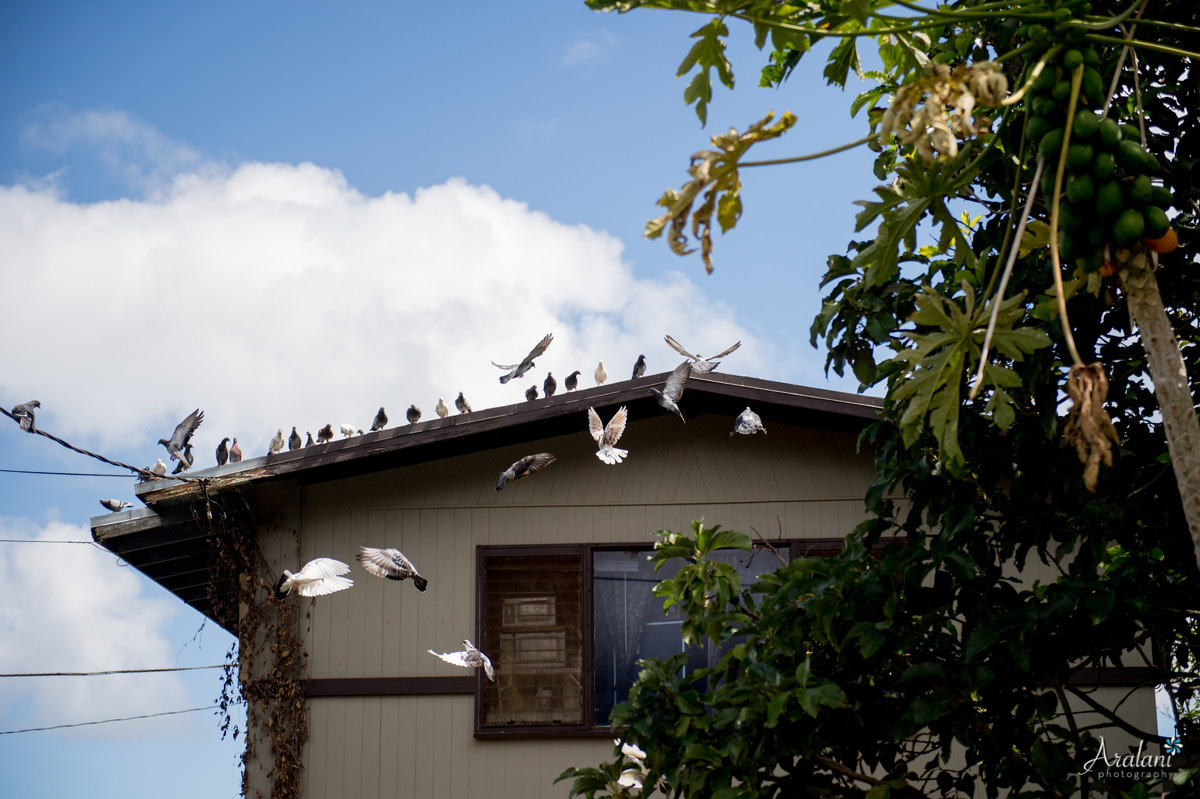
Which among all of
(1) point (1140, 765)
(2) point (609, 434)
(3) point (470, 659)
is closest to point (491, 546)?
(3) point (470, 659)

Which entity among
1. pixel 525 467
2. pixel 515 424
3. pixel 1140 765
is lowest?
pixel 1140 765

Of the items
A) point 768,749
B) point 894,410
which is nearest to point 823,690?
point 768,749

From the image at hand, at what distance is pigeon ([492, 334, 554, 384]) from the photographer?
742cm

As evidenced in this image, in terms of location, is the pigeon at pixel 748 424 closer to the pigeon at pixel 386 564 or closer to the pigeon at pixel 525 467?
the pigeon at pixel 525 467

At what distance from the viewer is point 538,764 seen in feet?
22.1

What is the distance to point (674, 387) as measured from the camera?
669 centimetres

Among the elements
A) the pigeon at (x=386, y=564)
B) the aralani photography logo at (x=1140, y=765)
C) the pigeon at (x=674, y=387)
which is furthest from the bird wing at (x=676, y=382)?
the aralani photography logo at (x=1140, y=765)

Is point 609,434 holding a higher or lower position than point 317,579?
higher

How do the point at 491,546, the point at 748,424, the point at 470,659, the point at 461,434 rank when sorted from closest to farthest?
Answer: 1. the point at 470,659
2. the point at 748,424
3. the point at 461,434
4. the point at 491,546

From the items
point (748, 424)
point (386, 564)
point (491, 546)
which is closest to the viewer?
point (386, 564)

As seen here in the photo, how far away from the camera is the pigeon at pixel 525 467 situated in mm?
6621

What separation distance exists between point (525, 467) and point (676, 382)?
1.10 meters

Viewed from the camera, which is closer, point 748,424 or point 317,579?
point 317,579

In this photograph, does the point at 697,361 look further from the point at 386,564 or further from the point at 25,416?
the point at 25,416
